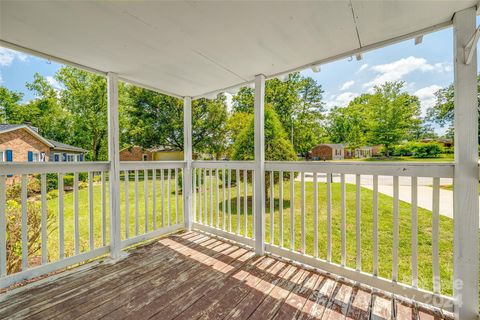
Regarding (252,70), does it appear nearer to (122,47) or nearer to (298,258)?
(122,47)

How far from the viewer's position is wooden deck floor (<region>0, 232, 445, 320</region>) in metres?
1.55

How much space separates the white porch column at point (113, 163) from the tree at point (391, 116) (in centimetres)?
271

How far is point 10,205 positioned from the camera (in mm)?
2344

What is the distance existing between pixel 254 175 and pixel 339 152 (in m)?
0.97

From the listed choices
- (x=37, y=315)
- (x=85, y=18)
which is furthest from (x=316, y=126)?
(x=37, y=315)

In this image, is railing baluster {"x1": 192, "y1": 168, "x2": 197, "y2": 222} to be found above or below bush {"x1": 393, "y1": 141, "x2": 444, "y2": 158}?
below

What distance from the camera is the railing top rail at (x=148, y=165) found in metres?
2.60

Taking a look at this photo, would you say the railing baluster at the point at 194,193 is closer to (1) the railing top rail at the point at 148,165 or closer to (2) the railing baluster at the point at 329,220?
(1) the railing top rail at the point at 148,165

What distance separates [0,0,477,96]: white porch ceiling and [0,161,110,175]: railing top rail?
102cm

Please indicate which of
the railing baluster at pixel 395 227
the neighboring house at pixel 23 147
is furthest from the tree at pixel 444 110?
the neighboring house at pixel 23 147

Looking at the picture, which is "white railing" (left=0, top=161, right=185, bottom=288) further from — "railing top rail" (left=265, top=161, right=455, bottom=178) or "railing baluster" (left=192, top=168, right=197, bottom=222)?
"railing top rail" (left=265, top=161, right=455, bottom=178)

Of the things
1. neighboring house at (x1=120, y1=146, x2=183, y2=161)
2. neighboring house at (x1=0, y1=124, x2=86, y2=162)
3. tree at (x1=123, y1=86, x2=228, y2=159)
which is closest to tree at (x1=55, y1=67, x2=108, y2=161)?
neighboring house at (x1=0, y1=124, x2=86, y2=162)

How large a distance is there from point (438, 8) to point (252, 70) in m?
1.53

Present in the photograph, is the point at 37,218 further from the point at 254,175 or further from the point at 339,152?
the point at 339,152
